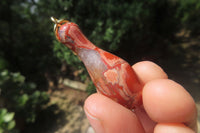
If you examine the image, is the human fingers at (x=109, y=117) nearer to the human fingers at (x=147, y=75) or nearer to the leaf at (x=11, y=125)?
the human fingers at (x=147, y=75)

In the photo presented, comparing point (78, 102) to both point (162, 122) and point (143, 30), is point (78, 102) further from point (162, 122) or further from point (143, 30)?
point (162, 122)

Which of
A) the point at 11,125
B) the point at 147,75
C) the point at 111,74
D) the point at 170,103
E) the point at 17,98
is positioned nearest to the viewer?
the point at 170,103

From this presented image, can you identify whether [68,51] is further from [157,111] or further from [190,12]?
[190,12]

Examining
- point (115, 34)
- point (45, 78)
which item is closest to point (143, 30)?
point (115, 34)

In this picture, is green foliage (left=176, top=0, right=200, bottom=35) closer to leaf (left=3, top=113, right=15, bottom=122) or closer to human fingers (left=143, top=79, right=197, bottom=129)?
human fingers (left=143, top=79, right=197, bottom=129)

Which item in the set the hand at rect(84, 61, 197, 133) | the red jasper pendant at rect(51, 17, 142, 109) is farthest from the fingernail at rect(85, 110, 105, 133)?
the red jasper pendant at rect(51, 17, 142, 109)

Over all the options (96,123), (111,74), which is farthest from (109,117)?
(111,74)
